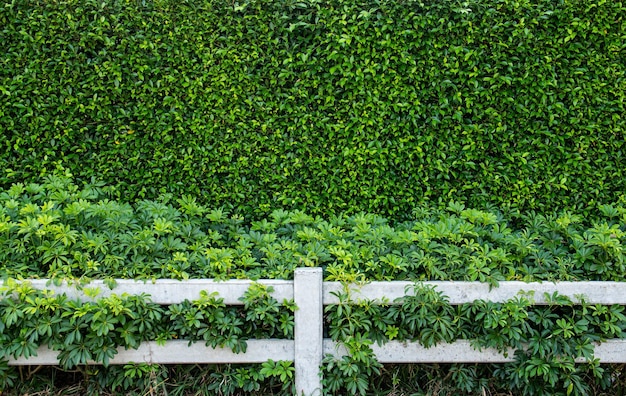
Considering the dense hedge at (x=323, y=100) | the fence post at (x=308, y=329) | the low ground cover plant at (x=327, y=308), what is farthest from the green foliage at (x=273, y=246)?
the dense hedge at (x=323, y=100)

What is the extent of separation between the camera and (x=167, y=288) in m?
3.16

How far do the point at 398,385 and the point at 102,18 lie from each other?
3201mm

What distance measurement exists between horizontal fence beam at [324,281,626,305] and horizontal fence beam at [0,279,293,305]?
396 millimetres

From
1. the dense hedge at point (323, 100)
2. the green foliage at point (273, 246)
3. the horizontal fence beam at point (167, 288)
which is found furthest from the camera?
the dense hedge at point (323, 100)

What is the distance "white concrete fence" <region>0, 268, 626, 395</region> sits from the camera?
315cm

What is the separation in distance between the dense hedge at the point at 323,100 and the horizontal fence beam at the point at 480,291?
102 cm

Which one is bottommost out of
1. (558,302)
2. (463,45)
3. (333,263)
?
(558,302)

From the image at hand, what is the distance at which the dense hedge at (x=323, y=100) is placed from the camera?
3.89 meters

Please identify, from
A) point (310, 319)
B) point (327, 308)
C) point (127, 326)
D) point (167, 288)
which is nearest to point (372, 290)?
point (327, 308)

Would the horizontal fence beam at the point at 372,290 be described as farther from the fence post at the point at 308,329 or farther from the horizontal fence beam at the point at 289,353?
the horizontal fence beam at the point at 289,353

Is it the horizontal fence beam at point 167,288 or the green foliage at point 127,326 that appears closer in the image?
the green foliage at point 127,326

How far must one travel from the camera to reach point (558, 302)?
10.4ft

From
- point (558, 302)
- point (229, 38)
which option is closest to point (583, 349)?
point (558, 302)

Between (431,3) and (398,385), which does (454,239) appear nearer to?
(398,385)
